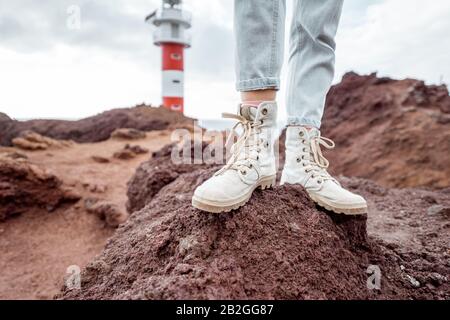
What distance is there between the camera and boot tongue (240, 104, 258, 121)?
148 cm

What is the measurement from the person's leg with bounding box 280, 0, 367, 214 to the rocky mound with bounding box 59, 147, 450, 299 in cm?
9

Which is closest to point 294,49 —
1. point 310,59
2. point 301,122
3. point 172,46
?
point 310,59

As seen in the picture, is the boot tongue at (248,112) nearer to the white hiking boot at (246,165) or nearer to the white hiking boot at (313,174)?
the white hiking boot at (246,165)

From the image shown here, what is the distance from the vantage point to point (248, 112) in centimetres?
149

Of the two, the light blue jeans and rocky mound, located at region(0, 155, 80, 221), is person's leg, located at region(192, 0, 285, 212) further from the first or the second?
rocky mound, located at region(0, 155, 80, 221)

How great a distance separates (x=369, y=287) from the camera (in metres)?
1.36

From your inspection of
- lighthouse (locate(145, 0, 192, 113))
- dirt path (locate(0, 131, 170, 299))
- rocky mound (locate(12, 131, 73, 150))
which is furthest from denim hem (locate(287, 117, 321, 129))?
lighthouse (locate(145, 0, 192, 113))

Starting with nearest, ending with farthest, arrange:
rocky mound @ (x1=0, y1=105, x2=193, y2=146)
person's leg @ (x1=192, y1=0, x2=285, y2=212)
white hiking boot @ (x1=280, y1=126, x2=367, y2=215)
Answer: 1. person's leg @ (x1=192, y1=0, x2=285, y2=212)
2. white hiking boot @ (x1=280, y1=126, x2=367, y2=215)
3. rocky mound @ (x1=0, y1=105, x2=193, y2=146)

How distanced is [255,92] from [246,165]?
0.30 meters

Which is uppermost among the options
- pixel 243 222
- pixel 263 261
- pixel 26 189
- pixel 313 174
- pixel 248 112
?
pixel 248 112

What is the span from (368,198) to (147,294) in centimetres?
269

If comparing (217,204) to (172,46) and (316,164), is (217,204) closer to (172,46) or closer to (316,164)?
(316,164)
